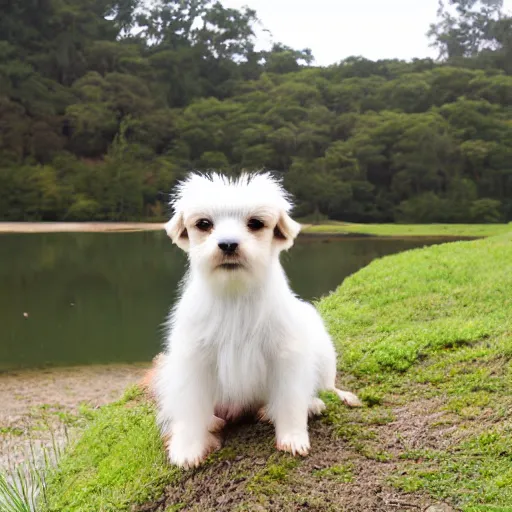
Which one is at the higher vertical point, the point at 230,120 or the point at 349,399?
the point at 230,120

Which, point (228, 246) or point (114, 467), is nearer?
point (228, 246)

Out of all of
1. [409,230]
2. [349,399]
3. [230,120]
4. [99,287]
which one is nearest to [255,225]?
[349,399]

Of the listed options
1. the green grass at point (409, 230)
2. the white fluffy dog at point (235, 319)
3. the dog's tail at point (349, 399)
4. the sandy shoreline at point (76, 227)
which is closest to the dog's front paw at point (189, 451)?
the white fluffy dog at point (235, 319)

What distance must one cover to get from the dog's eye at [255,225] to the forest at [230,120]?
3174cm

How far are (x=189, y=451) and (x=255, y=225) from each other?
98cm

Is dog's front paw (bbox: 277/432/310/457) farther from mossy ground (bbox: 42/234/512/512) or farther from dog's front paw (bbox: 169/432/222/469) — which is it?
dog's front paw (bbox: 169/432/222/469)

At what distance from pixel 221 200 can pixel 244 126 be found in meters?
39.1

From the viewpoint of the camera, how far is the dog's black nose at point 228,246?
6.88 feet

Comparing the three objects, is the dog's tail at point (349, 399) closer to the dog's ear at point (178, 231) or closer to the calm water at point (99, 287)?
the dog's ear at point (178, 231)

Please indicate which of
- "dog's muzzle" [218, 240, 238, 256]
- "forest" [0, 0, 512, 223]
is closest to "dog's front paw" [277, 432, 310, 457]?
"dog's muzzle" [218, 240, 238, 256]

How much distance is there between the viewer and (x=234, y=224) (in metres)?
2.17

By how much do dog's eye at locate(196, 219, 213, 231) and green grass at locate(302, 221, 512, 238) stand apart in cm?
2455

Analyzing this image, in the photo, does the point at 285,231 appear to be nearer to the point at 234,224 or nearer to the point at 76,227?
the point at 234,224

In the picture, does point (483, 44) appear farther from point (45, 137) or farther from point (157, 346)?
point (157, 346)
